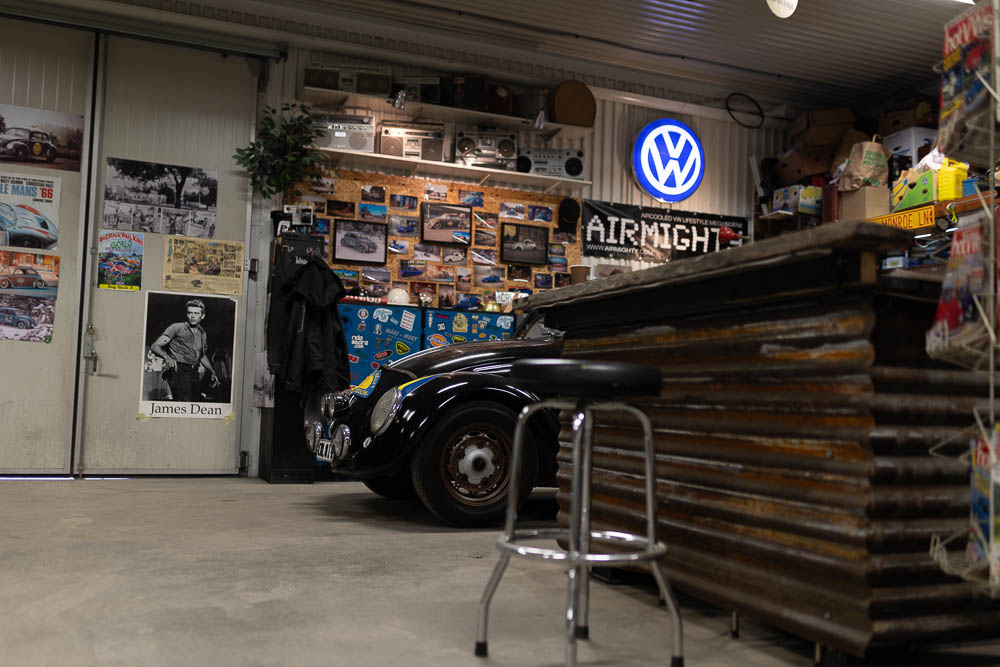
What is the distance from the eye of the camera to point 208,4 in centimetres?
659

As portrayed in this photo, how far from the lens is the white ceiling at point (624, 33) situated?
6488 millimetres

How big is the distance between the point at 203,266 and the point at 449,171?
2.28 m

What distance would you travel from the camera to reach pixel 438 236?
7.32m

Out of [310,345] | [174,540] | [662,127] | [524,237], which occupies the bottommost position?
[174,540]

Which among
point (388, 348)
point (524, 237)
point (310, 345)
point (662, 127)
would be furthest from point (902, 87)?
point (310, 345)

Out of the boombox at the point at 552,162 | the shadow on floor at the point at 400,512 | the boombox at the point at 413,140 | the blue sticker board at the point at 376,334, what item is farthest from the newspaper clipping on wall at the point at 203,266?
the boombox at the point at 552,162

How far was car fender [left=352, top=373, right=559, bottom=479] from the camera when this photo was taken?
13.0 feet

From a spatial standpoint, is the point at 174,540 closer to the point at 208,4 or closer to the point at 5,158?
the point at 5,158

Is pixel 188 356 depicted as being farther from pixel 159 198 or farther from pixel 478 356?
pixel 478 356

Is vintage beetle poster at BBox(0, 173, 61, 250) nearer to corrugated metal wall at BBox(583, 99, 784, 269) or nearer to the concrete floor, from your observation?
the concrete floor

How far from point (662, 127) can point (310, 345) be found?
14.1 feet

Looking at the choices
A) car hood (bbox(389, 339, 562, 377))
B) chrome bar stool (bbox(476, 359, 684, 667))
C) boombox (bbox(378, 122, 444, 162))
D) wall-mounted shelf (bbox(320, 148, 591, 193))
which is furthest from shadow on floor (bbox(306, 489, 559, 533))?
boombox (bbox(378, 122, 444, 162))

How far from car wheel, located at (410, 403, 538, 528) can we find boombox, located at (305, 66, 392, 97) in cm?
376

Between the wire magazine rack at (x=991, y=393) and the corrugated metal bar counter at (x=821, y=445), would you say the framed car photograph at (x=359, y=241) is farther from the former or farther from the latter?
the wire magazine rack at (x=991, y=393)
